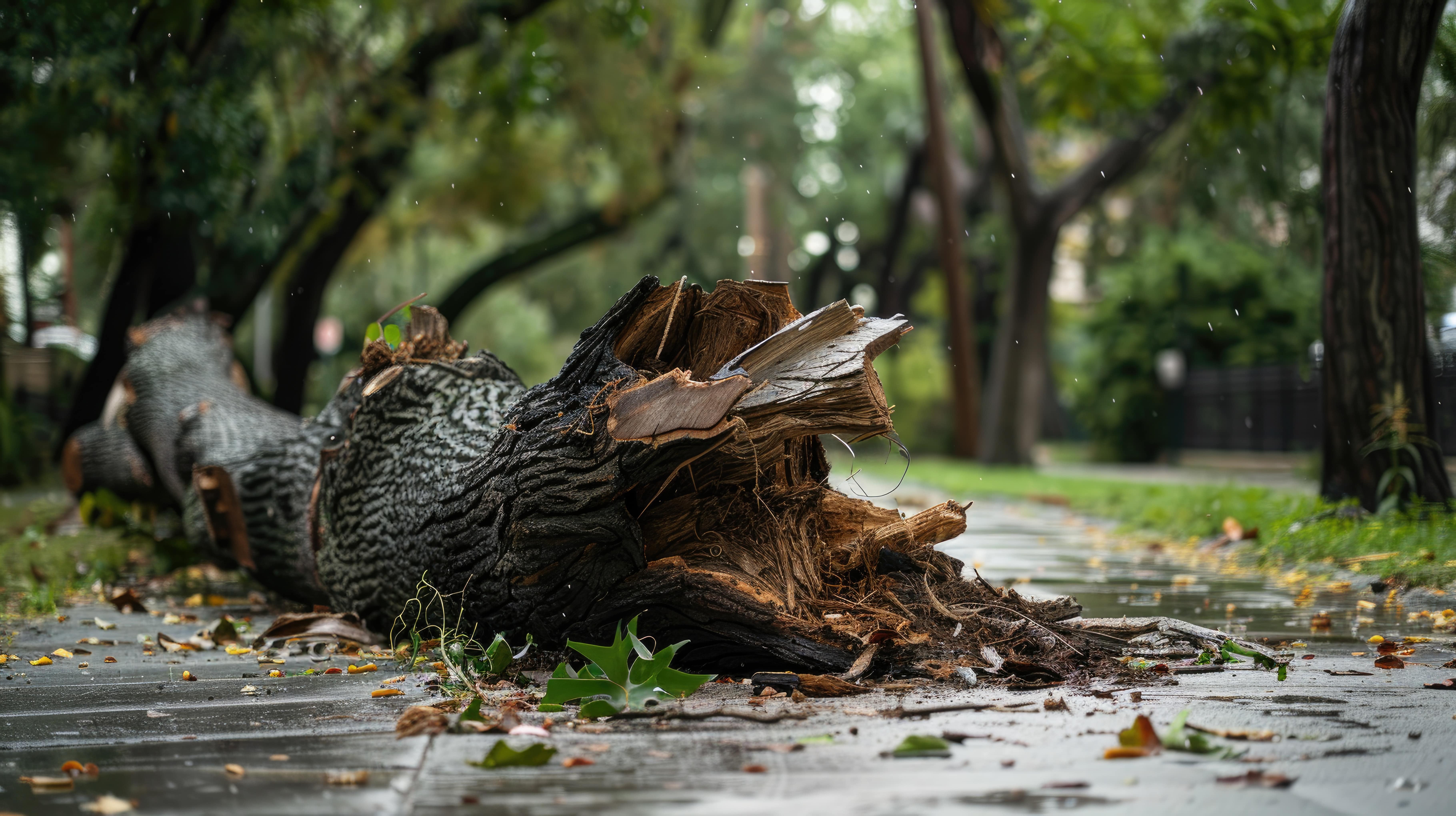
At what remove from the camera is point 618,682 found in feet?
9.23

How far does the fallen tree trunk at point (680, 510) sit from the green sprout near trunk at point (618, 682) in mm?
327

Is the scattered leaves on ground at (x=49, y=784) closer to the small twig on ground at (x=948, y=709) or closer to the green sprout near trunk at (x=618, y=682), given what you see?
the green sprout near trunk at (x=618, y=682)

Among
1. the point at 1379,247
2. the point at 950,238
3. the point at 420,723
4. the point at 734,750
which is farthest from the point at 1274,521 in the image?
the point at 950,238

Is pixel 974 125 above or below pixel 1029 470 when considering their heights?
above

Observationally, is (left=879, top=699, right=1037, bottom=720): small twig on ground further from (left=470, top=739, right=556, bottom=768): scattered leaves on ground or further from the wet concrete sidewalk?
(left=470, top=739, right=556, bottom=768): scattered leaves on ground

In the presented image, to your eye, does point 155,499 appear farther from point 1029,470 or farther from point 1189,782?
point 1029,470

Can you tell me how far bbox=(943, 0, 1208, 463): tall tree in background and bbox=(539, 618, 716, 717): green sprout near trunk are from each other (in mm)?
12649

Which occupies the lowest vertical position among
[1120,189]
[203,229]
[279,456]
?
[279,456]

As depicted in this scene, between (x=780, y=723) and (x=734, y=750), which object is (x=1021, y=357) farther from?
(x=734, y=750)

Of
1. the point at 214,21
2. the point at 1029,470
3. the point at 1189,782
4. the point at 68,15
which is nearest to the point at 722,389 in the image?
the point at 1189,782

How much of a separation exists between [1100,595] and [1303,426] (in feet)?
45.2

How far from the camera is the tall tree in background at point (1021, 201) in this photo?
1455 cm

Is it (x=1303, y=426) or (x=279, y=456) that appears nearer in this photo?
(x=279, y=456)

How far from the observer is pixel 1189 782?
215 centimetres
